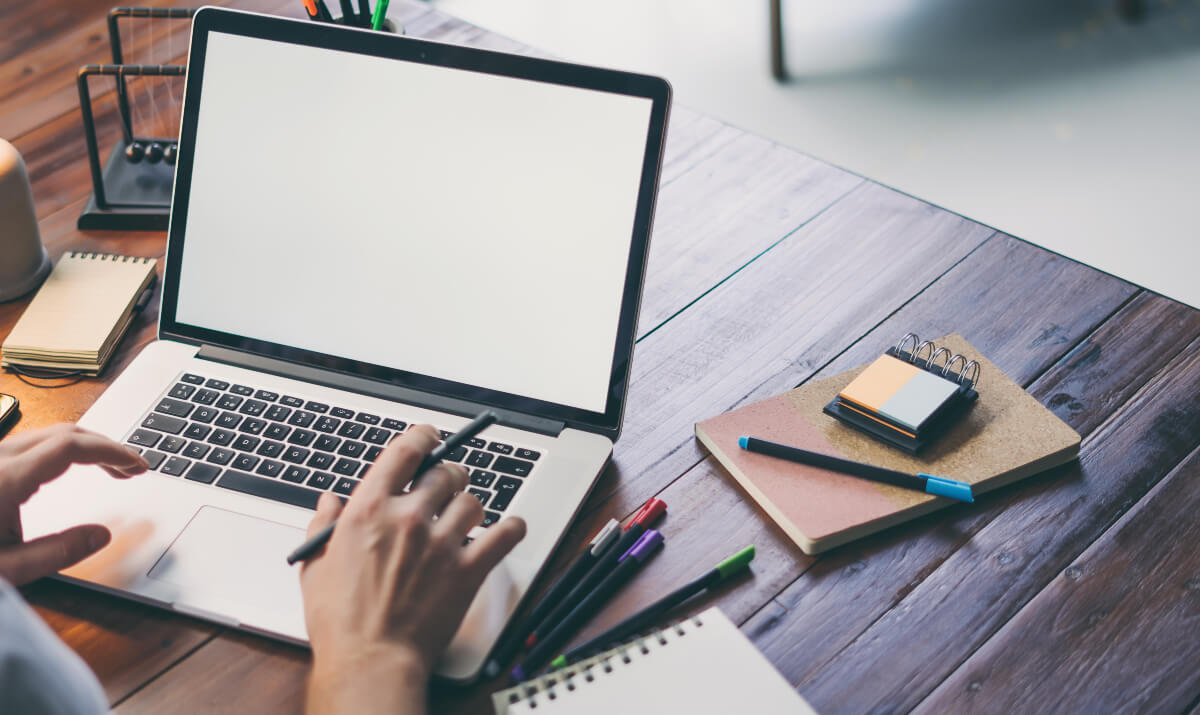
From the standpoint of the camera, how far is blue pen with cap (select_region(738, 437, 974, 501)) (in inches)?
30.5

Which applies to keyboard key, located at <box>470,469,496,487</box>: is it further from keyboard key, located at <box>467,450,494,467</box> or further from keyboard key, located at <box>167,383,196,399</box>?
keyboard key, located at <box>167,383,196,399</box>

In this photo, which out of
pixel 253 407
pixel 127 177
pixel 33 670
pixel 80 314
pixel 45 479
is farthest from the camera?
pixel 127 177

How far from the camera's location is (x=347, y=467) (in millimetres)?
804

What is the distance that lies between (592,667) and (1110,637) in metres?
0.38

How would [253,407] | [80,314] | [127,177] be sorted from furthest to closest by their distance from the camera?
[127,177]
[80,314]
[253,407]

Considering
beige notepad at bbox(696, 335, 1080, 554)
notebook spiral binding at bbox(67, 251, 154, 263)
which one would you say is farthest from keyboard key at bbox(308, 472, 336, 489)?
notebook spiral binding at bbox(67, 251, 154, 263)

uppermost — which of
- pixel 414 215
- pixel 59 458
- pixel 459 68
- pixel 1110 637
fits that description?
pixel 459 68

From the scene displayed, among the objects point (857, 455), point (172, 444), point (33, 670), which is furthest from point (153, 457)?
point (857, 455)

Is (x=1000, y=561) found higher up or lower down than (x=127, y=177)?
lower down

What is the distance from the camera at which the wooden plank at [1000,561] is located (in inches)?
26.7

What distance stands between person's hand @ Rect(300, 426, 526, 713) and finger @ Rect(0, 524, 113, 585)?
0.60 feet

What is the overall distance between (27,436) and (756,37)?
2912 millimetres

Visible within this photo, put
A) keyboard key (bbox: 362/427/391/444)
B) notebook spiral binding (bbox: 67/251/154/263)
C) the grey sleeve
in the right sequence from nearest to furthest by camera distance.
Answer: the grey sleeve → keyboard key (bbox: 362/427/391/444) → notebook spiral binding (bbox: 67/251/154/263)

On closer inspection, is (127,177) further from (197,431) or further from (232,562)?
(232,562)
